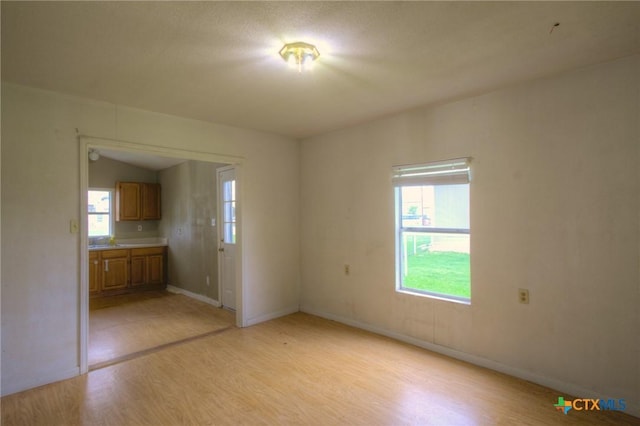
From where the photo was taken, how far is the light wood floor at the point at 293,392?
2.24 meters

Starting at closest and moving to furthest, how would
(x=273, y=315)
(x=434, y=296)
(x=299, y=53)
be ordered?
(x=299, y=53), (x=434, y=296), (x=273, y=315)

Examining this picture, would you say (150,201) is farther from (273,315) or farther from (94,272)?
(273,315)

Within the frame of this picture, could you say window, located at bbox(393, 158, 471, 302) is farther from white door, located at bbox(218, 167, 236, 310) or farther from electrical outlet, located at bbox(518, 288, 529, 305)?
white door, located at bbox(218, 167, 236, 310)

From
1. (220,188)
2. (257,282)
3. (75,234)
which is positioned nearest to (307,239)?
(257,282)

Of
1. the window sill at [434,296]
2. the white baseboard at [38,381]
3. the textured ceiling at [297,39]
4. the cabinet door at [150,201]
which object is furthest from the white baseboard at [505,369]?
the cabinet door at [150,201]

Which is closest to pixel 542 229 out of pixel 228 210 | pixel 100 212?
pixel 228 210

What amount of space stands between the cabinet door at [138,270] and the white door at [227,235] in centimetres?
210

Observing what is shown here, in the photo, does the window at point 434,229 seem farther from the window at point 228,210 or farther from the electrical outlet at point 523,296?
the window at point 228,210

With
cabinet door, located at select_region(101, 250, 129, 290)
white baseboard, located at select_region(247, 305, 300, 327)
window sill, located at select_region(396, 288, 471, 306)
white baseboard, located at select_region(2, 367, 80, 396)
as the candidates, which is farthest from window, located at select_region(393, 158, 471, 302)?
cabinet door, located at select_region(101, 250, 129, 290)

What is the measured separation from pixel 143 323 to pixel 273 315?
1.69 meters

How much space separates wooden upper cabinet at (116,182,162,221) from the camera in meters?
6.30

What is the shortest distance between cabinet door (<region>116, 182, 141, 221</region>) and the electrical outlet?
647 centimetres

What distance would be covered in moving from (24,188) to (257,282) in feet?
8.16

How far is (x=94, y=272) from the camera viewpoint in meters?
5.65
